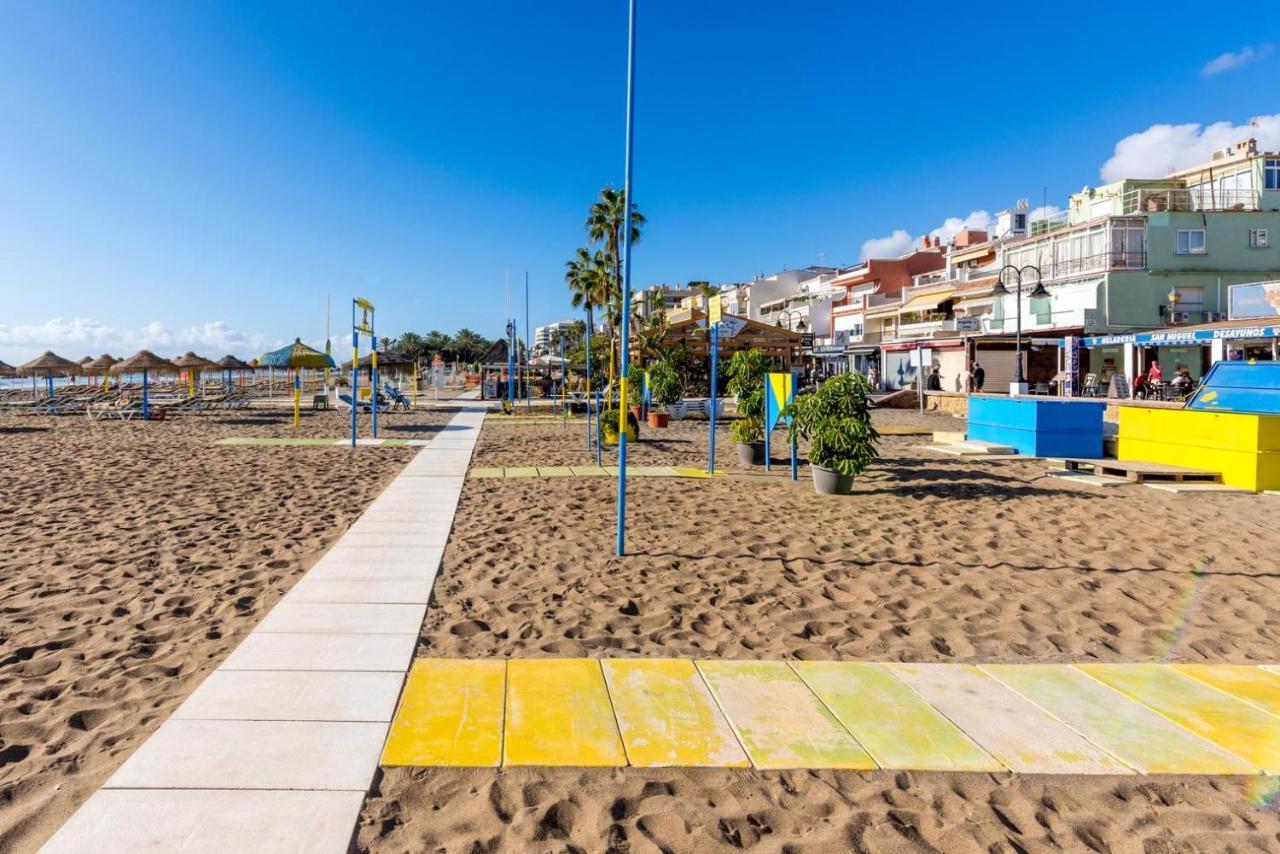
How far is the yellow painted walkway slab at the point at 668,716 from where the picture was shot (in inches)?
A: 130

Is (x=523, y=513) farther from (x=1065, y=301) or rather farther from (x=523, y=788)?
(x=1065, y=301)

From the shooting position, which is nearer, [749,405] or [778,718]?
[778,718]

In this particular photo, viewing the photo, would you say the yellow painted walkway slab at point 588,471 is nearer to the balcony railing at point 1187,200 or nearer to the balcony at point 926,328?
the balcony at point 926,328

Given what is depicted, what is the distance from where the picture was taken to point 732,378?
548 inches

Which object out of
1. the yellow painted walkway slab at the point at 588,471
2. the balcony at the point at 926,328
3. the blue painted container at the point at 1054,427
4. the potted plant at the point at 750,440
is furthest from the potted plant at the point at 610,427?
the balcony at the point at 926,328

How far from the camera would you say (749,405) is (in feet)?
43.6

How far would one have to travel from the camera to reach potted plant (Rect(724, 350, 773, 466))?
13273mm

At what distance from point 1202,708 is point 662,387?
18181 millimetres

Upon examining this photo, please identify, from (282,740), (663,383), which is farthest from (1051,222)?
(282,740)

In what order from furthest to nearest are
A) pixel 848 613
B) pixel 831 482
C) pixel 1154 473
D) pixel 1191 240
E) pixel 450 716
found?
pixel 1191 240, pixel 1154 473, pixel 831 482, pixel 848 613, pixel 450 716

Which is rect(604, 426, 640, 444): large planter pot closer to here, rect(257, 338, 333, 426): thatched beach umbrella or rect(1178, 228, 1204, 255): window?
rect(257, 338, 333, 426): thatched beach umbrella

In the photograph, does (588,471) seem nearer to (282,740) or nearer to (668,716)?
(668,716)

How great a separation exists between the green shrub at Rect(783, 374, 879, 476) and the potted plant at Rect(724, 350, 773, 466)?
9.54 ft

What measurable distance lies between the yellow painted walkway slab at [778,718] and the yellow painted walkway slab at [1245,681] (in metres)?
2.30
